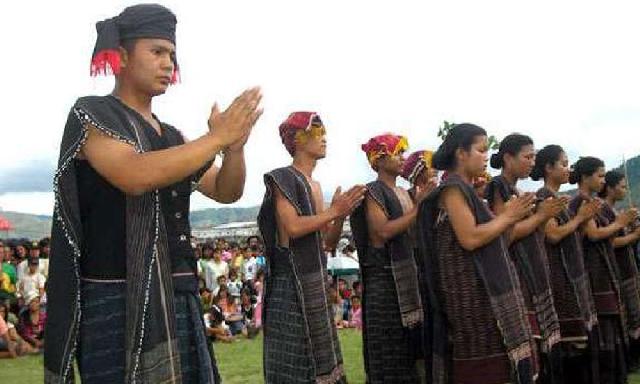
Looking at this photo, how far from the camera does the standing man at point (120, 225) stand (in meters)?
2.29

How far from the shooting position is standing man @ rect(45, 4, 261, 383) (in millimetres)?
2293

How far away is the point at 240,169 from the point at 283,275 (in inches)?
80.2

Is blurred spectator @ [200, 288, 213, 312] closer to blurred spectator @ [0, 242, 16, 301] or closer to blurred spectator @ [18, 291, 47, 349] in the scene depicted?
blurred spectator @ [18, 291, 47, 349]

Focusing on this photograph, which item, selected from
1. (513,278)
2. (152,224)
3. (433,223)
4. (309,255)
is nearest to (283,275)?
(309,255)

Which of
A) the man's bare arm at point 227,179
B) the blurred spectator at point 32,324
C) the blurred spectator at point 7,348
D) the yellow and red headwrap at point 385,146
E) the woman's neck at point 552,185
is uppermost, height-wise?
the yellow and red headwrap at point 385,146

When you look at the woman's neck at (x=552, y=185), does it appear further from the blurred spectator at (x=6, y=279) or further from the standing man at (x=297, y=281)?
the blurred spectator at (x=6, y=279)

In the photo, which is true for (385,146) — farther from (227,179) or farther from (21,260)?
(21,260)

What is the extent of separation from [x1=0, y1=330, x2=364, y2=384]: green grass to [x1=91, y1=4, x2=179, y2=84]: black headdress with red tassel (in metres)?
5.16

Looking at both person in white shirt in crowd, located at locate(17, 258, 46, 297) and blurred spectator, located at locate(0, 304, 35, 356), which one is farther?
person in white shirt in crowd, located at locate(17, 258, 46, 297)

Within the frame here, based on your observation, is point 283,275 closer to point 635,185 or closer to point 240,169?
point 240,169

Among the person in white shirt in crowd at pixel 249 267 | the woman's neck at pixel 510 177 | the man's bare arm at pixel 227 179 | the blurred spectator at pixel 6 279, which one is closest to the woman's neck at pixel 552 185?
the woman's neck at pixel 510 177

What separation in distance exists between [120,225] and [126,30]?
0.71 m

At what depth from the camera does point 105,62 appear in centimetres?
251

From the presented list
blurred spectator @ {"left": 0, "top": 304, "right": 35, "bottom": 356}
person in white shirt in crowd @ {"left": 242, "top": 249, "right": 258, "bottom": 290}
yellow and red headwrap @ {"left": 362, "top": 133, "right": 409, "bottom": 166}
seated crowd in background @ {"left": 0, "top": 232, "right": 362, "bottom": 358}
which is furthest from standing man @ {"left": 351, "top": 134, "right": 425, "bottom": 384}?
person in white shirt in crowd @ {"left": 242, "top": 249, "right": 258, "bottom": 290}
